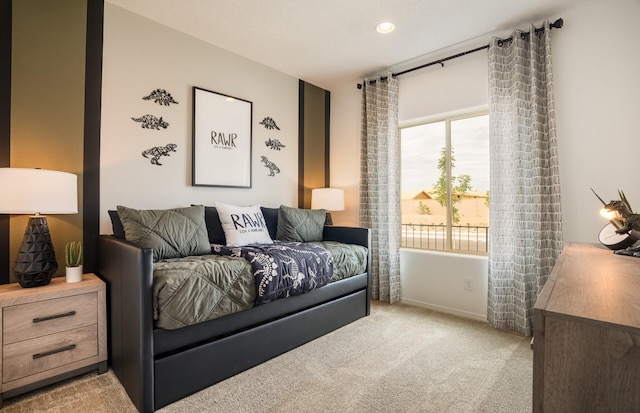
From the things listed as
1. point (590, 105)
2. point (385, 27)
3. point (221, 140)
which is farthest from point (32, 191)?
point (590, 105)

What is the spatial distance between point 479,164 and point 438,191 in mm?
487

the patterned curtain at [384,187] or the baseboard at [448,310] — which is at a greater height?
the patterned curtain at [384,187]

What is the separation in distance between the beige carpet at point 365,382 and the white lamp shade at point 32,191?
3.37 ft

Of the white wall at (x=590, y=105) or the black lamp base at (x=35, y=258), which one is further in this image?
the white wall at (x=590, y=105)

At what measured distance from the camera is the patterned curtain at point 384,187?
344 cm

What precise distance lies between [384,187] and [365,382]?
2.09 metres

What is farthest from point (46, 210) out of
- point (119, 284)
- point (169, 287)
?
point (169, 287)

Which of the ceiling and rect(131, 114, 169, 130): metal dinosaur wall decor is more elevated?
the ceiling

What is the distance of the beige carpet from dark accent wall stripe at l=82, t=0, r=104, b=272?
93cm

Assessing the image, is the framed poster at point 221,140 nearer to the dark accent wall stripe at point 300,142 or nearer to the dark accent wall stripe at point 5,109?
the dark accent wall stripe at point 300,142

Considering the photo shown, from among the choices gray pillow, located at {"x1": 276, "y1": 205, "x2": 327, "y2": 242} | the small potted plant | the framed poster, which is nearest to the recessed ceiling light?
Answer: the framed poster

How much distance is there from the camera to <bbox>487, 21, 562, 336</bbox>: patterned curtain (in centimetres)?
250

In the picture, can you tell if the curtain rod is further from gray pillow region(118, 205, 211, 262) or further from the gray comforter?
the gray comforter

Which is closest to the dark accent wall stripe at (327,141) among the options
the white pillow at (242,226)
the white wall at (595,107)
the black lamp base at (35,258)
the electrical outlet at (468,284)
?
Result: the white pillow at (242,226)
